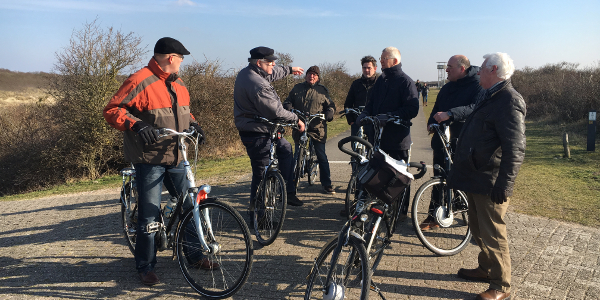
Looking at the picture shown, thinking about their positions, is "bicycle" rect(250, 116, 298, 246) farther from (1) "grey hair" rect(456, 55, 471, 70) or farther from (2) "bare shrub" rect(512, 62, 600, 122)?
(2) "bare shrub" rect(512, 62, 600, 122)

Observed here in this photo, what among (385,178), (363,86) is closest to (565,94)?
(363,86)

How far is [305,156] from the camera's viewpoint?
711cm

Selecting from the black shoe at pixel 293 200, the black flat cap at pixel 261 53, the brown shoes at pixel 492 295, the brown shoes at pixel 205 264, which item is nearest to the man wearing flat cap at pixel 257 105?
the black flat cap at pixel 261 53

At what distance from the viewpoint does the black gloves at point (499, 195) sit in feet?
10.3

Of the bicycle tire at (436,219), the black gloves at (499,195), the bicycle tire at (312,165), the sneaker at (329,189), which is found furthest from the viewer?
the bicycle tire at (312,165)

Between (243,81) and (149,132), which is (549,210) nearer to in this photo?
(243,81)

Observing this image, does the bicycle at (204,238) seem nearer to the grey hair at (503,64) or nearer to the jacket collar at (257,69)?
→ the jacket collar at (257,69)

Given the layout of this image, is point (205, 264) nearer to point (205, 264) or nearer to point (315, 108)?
point (205, 264)

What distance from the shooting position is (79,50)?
12.3 m

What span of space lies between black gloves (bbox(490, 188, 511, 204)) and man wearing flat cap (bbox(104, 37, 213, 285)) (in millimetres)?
2520

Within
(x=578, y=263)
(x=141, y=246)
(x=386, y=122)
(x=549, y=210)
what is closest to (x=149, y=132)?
(x=141, y=246)

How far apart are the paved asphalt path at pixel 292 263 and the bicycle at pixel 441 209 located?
0.13 m

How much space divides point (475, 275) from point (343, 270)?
1620 millimetres

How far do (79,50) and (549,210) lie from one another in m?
12.7
